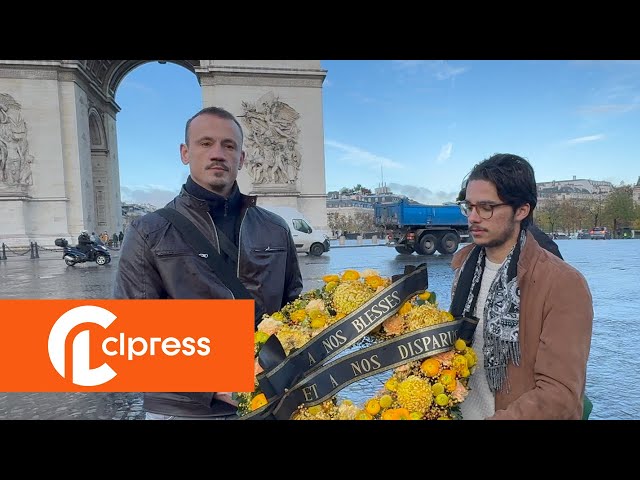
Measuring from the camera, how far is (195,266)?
1564 mm

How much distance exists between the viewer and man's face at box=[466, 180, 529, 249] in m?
1.21

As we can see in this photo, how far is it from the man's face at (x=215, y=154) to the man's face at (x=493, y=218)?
0.94m

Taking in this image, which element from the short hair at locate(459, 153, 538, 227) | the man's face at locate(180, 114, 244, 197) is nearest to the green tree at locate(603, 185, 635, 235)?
the short hair at locate(459, 153, 538, 227)

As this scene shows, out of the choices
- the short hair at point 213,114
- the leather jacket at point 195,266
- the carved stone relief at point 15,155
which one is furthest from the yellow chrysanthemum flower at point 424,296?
the carved stone relief at point 15,155

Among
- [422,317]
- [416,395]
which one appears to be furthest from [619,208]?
[416,395]

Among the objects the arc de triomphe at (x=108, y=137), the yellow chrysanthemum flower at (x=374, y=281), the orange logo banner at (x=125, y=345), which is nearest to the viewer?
the yellow chrysanthemum flower at (x=374, y=281)

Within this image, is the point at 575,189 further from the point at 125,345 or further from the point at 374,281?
the point at 125,345

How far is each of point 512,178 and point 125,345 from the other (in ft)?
5.61

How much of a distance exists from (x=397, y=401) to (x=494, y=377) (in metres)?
0.36

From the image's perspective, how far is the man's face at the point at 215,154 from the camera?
1.59 metres

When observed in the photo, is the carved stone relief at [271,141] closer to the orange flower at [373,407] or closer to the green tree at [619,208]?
the orange flower at [373,407]

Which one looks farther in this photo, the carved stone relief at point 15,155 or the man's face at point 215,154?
the carved stone relief at point 15,155
